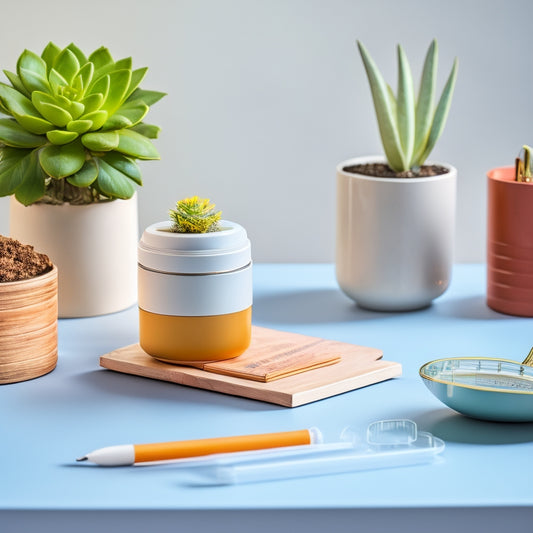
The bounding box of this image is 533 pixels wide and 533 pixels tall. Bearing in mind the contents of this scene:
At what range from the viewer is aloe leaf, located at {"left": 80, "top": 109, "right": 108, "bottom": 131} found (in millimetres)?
785

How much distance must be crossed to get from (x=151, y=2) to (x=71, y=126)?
0.48 meters

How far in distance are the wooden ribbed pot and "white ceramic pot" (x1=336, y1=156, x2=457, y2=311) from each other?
31 cm

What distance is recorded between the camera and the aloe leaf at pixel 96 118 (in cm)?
78

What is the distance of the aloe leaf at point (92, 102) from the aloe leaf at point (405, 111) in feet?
0.98

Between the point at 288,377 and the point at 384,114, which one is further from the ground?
the point at 384,114

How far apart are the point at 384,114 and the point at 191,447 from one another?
0.45 metres

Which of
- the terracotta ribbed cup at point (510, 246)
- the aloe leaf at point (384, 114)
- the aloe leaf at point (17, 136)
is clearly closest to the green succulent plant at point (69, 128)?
the aloe leaf at point (17, 136)

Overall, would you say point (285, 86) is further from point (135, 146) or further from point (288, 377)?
point (288, 377)

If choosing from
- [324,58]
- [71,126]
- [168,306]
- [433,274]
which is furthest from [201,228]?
[324,58]

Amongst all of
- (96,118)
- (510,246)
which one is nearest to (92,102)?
(96,118)

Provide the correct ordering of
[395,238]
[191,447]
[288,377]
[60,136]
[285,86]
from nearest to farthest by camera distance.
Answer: [191,447] < [288,377] < [60,136] < [395,238] < [285,86]

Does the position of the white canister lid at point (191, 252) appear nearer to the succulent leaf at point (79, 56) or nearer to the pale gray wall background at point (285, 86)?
the succulent leaf at point (79, 56)

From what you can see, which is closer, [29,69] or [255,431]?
[255,431]

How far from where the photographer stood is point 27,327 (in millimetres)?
686
